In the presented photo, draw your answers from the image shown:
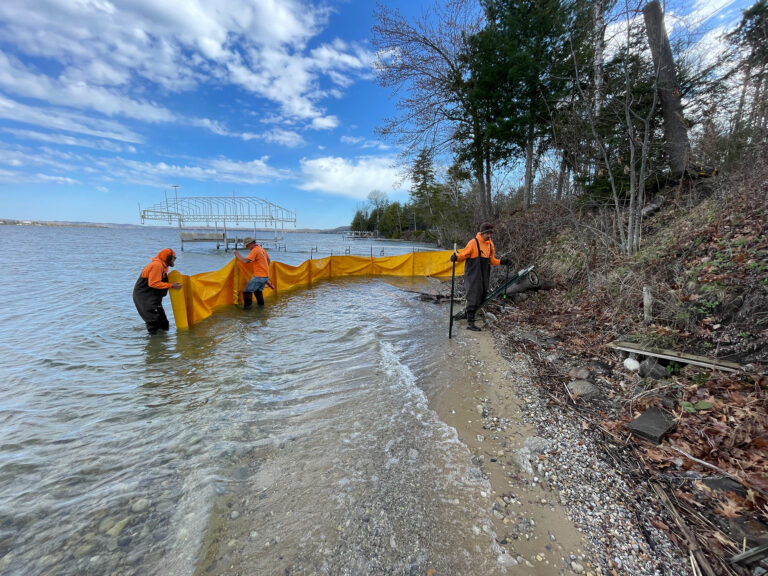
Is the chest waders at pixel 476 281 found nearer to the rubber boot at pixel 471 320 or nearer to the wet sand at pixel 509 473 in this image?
the rubber boot at pixel 471 320

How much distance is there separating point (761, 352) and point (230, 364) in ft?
20.4

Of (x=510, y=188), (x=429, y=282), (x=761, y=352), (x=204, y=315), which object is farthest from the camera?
(x=510, y=188)

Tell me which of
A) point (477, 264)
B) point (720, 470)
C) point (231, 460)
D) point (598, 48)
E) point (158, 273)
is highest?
point (598, 48)

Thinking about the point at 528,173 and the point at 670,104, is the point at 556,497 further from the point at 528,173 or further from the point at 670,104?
the point at 528,173

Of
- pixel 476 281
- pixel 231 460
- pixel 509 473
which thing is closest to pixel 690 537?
pixel 509 473

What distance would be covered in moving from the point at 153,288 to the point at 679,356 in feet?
26.5

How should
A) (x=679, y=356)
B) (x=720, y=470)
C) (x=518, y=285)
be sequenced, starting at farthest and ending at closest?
(x=518, y=285)
(x=679, y=356)
(x=720, y=470)

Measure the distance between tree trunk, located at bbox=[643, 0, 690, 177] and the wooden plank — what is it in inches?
214

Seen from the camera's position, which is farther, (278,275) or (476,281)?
(278,275)

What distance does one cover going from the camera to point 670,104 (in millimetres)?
6863

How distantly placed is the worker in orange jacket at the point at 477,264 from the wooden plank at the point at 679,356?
260 cm

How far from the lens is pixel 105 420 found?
320 centimetres

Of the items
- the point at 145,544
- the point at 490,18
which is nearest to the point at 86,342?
the point at 145,544

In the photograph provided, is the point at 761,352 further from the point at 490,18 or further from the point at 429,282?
the point at 490,18
